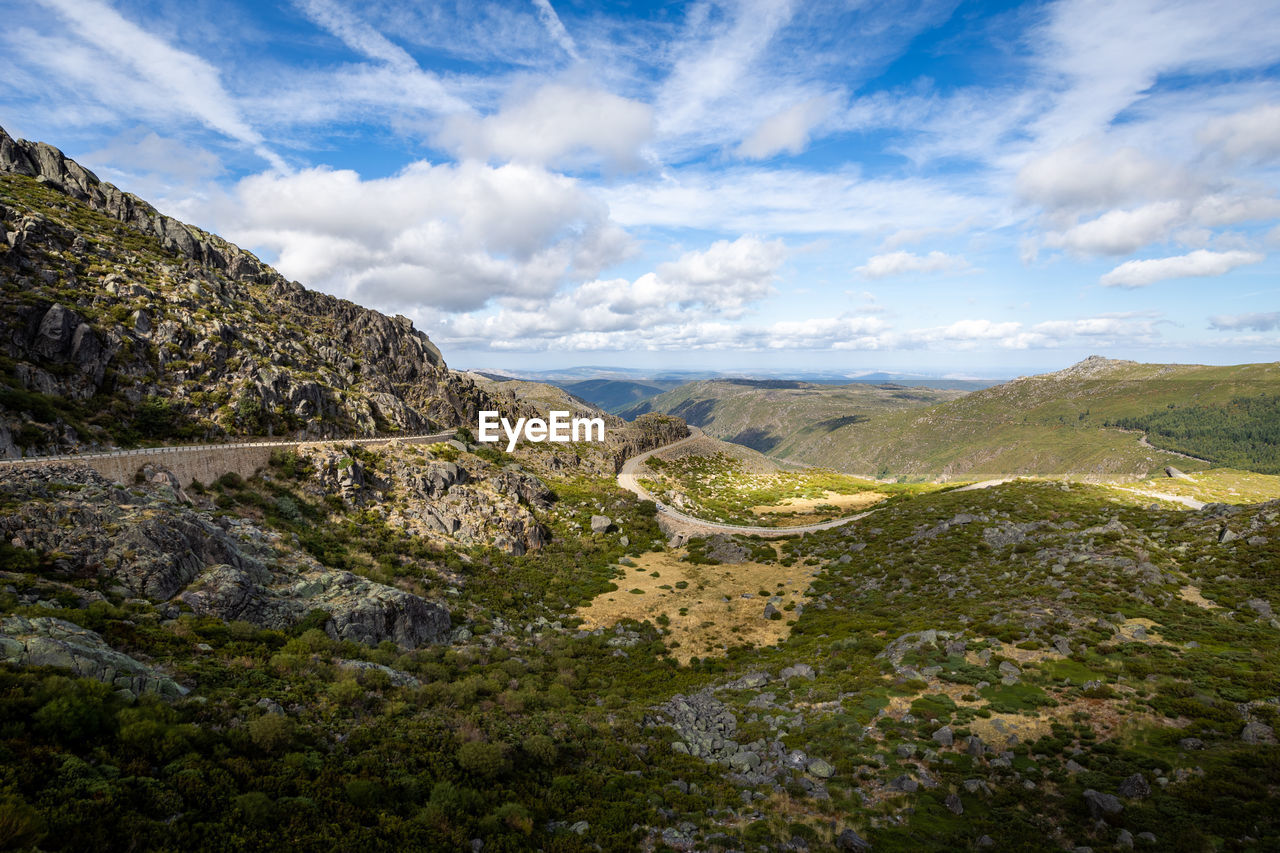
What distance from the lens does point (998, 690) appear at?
2550 cm

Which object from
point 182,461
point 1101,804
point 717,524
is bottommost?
point 717,524

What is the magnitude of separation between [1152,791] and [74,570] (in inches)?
1854

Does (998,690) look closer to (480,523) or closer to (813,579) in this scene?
(813,579)

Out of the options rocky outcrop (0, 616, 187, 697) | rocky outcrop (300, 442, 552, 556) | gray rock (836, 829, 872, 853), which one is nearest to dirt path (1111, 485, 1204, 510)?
gray rock (836, 829, 872, 853)

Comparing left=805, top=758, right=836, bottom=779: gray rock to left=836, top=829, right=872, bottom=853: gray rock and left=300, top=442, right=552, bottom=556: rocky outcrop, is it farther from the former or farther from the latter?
left=300, top=442, right=552, bottom=556: rocky outcrop

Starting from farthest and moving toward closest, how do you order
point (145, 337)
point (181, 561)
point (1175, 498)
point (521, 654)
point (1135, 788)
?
point (1175, 498)
point (145, 337)
point (521, 654)
point (181, 561)
point (1135, 788)

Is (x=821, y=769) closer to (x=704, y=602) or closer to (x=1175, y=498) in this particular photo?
(x=704, y=602)

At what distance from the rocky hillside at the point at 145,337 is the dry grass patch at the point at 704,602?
1885 inches

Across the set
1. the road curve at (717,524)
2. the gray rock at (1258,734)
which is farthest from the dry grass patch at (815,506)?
the gray rock at (1258,734)

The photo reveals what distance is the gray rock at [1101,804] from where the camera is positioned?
16859mm

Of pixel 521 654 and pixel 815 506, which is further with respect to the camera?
pixel 815 506

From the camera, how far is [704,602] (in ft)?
170

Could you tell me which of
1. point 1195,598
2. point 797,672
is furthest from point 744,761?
point 1195,598

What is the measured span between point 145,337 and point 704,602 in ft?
238
